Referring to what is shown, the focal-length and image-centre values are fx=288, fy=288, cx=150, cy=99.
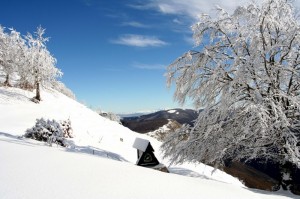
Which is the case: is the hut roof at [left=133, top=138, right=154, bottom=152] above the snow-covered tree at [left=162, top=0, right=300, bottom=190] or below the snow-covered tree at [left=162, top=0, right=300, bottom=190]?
below

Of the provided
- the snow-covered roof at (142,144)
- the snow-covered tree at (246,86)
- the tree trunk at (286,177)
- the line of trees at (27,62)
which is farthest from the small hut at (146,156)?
the line of trees at (27,62)

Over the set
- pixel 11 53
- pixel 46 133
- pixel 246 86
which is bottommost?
pixel 46 133

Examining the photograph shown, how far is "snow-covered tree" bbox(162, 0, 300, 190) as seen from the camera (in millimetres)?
11336

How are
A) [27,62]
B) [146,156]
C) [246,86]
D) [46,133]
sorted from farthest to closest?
[27,62]
[46,133]
[146,156]
[246,86]

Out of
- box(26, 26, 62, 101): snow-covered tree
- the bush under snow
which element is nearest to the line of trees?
box(26, 26, 62, 101): snow-covered tree

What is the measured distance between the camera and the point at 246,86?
11.8 meters

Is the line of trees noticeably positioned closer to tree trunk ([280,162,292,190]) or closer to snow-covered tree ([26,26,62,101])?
snow-covered tree ([26,26,62,101])

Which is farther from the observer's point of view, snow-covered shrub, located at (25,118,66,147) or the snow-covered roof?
snow-covered shrub, located at (25,118,66,147)

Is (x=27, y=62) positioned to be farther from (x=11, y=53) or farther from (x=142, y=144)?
(x=142, y=144)

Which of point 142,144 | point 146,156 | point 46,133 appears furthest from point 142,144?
point 46,133

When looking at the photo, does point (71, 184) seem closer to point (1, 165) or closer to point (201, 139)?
point (1, 165)

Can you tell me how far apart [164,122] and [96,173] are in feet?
234

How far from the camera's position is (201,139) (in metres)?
13.0

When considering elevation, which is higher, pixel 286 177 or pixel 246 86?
pixel 246 86
